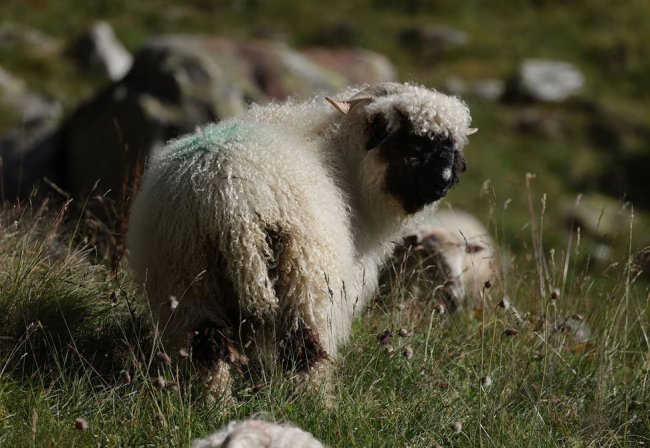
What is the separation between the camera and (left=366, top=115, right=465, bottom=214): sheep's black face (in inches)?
232

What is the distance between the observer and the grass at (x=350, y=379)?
4.73 m

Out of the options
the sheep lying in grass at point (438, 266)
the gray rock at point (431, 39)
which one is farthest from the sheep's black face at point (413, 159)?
the gray rock at point (431, 39)

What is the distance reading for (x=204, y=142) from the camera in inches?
208

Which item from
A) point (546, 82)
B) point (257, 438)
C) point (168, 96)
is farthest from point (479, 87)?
point (257, 438)

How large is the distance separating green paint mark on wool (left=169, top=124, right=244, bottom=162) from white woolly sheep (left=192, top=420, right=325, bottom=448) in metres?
1.67

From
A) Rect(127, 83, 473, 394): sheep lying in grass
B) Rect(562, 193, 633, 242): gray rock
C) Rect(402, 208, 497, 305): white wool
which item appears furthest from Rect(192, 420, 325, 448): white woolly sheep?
Rect(562, 193, 633, 242): gray rock

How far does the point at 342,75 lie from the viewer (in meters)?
13.8

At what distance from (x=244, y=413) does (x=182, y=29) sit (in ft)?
57.9

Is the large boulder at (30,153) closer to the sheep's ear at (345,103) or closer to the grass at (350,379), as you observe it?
the grass at (350,379)

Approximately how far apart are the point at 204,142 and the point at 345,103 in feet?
3.53

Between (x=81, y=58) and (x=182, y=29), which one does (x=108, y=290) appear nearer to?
(x=81, y=58)

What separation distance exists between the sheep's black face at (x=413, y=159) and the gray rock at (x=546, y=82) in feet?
49.5

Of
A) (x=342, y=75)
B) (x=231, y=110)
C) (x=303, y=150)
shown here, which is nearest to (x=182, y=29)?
(x=342, y=75)

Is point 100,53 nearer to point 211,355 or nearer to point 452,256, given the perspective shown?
point 452,256
